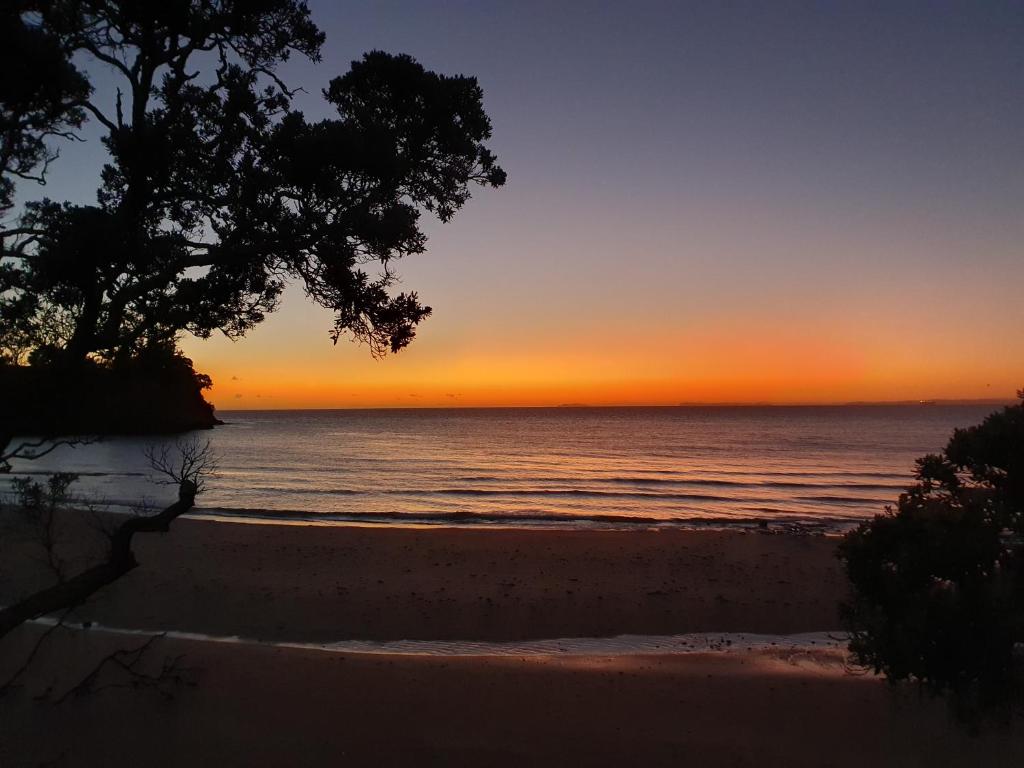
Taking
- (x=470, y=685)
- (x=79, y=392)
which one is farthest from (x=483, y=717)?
(x=79, y=392)

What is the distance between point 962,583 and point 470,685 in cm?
562

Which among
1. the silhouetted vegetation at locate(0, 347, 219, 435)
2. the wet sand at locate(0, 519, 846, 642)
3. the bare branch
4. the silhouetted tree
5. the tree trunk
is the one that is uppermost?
the silhouetted tree

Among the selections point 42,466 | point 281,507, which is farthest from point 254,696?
point 42,466

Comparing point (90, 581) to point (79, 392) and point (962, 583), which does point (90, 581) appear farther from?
point (962, 583)

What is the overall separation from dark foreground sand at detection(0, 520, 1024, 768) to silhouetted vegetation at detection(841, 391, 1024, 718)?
1400 mm

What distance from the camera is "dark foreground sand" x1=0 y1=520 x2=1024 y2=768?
21.9 ft

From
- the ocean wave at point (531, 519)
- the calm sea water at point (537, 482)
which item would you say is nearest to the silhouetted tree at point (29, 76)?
the calm sea water at point (537, 482)

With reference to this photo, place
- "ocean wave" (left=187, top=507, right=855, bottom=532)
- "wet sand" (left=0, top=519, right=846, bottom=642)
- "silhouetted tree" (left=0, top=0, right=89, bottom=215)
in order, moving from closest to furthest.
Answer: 1. "silhouetted tree" (left=0, top=0, right=89, bottom=215)
2. "wet sand" (left=0, top=519, right=846, bottom=642)
3. "ocean wave" (left=187, top=507, right=855, bottom=532)

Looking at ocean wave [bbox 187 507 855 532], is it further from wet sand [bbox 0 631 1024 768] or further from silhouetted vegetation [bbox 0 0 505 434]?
silhouetted vegetation [bbox 0 0 505 434]

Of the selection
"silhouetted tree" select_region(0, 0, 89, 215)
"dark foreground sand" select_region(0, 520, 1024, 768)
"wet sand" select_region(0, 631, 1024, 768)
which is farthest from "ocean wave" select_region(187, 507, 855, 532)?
"silhouetted tree" select_region(0, 0, 89, 215)

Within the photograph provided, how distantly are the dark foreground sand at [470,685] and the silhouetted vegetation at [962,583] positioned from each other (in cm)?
140

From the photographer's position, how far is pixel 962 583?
4.64 m

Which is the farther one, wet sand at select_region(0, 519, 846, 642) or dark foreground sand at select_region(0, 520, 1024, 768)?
wet sand at select_region(0, 519, 846, 642)

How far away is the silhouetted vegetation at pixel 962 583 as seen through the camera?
4.54 metres
